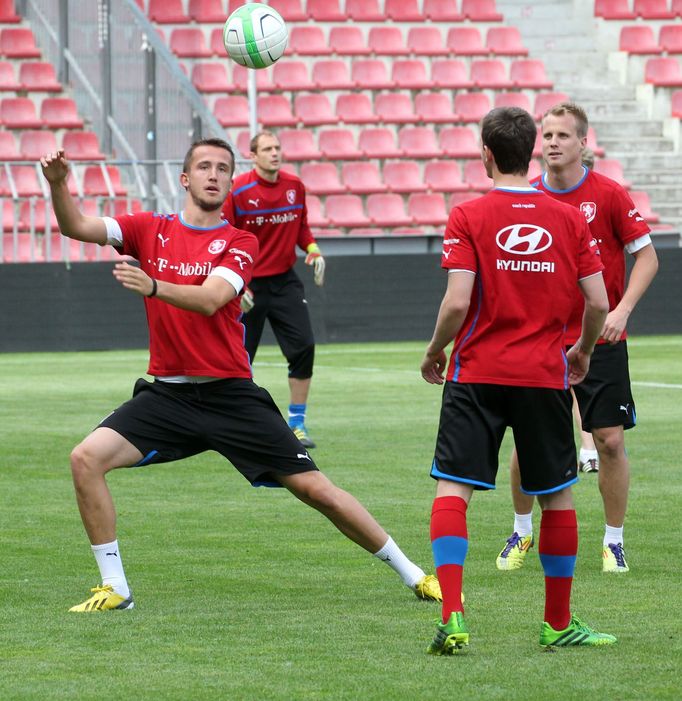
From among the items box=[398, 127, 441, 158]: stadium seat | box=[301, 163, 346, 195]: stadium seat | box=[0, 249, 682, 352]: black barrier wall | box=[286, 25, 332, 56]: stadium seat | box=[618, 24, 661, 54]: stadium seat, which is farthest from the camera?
box=[618, 24, 661, 54]: stadium seat

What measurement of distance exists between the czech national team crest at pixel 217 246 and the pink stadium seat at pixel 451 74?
2173cm

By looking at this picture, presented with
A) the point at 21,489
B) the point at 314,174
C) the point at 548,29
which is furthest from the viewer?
the point at 548,29

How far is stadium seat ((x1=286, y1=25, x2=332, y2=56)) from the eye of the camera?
2762 centimetres

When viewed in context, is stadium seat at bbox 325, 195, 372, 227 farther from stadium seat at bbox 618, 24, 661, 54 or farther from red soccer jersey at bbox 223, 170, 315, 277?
red soccer jersey at bbox 223, 170, 315, 277

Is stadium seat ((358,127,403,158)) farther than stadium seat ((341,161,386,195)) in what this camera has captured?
Yes

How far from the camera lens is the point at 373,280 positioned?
74.5 feet

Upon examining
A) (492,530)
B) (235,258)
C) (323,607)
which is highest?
(235,258)

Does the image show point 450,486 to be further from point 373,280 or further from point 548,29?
point 548,29

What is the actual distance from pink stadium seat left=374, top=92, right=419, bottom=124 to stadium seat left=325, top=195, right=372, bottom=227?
222 cm

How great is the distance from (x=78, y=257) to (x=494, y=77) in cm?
903

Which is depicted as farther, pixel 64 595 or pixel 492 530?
pixel 492 530

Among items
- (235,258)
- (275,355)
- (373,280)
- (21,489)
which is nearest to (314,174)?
(373,280)

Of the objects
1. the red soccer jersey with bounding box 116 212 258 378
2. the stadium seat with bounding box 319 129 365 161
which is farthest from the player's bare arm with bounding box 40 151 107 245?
the stadium seat with bounding box 319 129 365 161

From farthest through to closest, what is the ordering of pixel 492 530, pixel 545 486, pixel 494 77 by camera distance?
pixel 494 77 < pixel 492 530 < pixel 545 486
